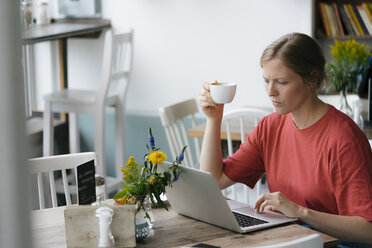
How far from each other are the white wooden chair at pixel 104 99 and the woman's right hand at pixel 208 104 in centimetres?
180

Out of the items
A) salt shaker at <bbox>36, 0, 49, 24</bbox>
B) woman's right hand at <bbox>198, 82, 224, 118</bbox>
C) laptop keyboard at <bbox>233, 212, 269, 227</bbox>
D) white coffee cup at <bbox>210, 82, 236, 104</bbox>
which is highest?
salt shaker at <bbox>36, 0, 49, 24</bbox>

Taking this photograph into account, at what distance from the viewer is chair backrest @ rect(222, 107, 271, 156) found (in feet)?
8.32

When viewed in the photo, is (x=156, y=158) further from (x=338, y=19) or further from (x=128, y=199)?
(x=338, y=19)

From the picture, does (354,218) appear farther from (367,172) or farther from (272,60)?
(272,60)

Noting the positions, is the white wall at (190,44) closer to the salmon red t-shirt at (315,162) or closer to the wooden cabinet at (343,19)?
the wooden cabinet at (343,19)

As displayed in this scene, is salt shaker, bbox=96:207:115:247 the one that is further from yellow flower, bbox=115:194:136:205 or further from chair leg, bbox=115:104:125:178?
chair leg, bbox=115:104:125:178

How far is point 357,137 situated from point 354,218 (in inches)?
9.2

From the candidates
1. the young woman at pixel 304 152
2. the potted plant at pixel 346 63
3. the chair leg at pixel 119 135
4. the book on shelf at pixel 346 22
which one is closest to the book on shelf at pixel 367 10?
the book on shelf at pixel 346 22

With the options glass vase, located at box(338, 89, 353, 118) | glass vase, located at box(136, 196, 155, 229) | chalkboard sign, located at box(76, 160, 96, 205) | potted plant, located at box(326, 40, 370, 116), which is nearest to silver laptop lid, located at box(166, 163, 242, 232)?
glass vase, located at box(136, 196, 155, 229)

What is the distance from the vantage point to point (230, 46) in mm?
3779

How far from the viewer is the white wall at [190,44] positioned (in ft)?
11.9

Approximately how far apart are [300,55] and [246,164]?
1.45 feet

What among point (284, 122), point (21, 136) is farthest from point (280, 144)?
point (21, 136)

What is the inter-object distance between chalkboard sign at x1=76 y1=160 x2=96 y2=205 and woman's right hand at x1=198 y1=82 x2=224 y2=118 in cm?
46
